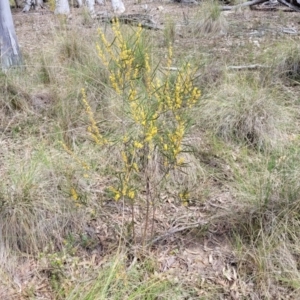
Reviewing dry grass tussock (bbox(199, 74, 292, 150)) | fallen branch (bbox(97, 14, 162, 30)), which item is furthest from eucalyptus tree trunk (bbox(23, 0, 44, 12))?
dry grass tussock (bbox(199, 74, 292, 150))

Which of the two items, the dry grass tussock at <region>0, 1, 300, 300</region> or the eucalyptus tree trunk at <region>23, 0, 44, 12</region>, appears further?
Result: the eucalyptus tree trunk at <region>23, 0, 44, 12</region>

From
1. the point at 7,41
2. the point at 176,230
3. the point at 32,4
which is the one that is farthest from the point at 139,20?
the point at 176,230

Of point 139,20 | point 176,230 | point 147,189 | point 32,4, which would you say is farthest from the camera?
point 32,4

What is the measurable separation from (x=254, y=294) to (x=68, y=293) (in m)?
0.88

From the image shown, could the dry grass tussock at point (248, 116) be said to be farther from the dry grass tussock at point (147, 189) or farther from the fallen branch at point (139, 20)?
the fallen branch at point (139, 20)

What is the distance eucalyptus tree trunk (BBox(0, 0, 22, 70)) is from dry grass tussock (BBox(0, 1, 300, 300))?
0.33 m

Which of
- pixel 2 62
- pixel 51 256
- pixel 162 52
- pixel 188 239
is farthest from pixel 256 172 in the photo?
pixel 2 62

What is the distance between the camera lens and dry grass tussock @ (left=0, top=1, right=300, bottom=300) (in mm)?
1827

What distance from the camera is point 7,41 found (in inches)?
150

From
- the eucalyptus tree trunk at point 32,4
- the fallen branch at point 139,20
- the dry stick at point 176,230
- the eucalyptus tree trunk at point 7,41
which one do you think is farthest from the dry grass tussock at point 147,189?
the eucalyptus tree trunk at point 32,4

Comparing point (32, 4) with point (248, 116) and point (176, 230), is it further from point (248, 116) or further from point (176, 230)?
point (176, 230)

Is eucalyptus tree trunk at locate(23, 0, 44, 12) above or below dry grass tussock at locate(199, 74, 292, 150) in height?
above

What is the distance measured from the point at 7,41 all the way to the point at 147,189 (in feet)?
8.86

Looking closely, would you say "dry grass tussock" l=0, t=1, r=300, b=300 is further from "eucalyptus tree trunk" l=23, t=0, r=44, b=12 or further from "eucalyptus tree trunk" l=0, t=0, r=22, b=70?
"eucalyptus tree trunk" l=23, t=0, r=44, b=12
